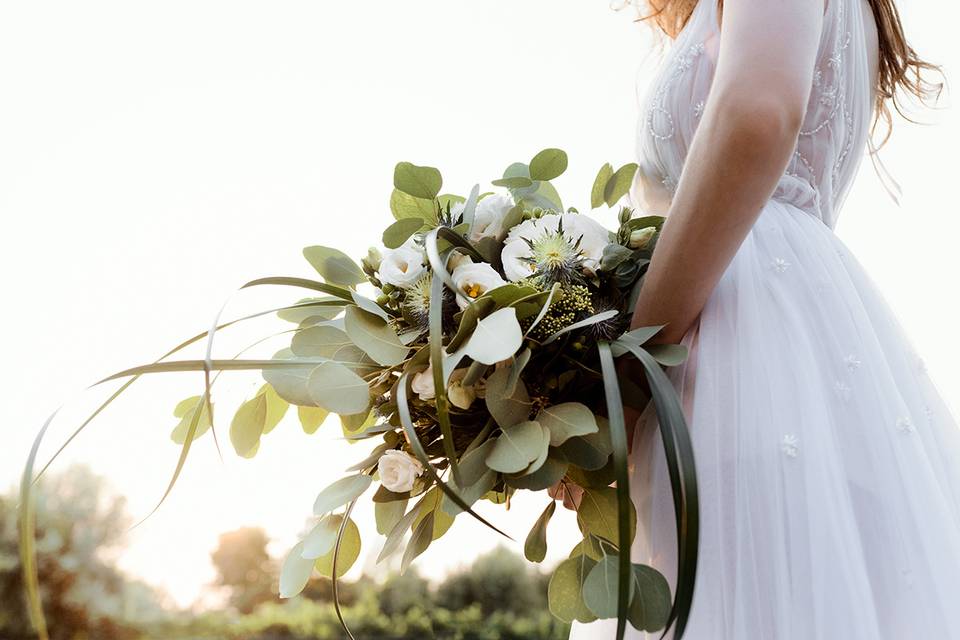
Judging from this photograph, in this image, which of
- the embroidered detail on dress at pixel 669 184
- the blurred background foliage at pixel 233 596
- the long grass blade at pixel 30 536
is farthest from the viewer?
the blurred background foliage at pixel 233 596

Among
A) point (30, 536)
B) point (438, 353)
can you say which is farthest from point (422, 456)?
point (30, 536)

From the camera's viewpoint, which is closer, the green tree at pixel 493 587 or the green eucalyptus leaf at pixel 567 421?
the green eucalyptus leaf at pixel 567 421

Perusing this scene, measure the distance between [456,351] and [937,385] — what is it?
597 mm

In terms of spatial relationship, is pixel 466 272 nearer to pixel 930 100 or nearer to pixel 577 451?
pixel 577 451

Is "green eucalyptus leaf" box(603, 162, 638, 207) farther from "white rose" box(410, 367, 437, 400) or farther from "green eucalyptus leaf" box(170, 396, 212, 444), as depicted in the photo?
"green eucalyptus leaf" box(170, 396, 212, 444)

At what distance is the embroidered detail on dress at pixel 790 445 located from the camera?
29.0 inches

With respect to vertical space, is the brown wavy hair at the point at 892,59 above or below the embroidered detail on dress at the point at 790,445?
above

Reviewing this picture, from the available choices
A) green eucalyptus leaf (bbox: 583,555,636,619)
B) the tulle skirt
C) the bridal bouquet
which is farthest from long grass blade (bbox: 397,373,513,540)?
the tulle skirt

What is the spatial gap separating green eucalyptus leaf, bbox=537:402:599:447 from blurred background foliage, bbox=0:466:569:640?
312 inches

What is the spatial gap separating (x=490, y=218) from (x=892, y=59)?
0.65 meters

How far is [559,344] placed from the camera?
84 centimetres

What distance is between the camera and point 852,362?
82cm

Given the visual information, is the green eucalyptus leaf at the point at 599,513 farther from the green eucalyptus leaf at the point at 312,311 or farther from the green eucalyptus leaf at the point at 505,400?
the green eucalyptus leaf at the point at 312,311

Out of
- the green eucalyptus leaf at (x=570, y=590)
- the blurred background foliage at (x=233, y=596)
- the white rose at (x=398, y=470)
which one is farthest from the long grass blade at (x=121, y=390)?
the blurred background foliage at (x=233, y=596)
